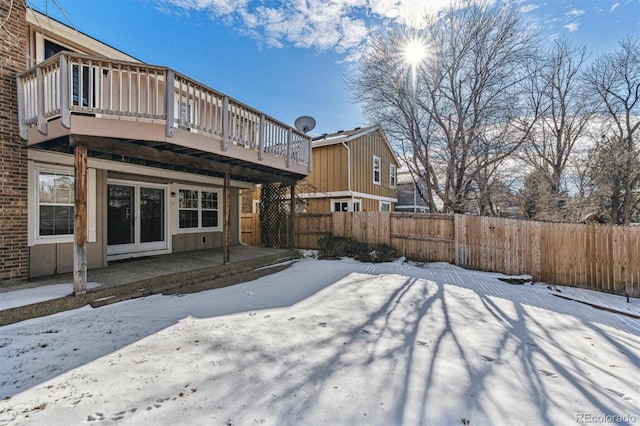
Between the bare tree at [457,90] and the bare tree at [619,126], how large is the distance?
472 centimetres

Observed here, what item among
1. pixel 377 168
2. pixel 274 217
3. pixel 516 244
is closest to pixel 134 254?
pixel 274 217

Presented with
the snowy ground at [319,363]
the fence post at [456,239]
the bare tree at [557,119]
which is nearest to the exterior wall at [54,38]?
the snowy ground at [319,363]

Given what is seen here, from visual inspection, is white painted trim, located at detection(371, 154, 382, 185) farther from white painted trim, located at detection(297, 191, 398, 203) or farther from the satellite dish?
the satellite dish

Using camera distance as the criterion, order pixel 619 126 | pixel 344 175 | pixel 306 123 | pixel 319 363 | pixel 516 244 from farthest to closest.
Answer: pixel 344 175 → pixel 619 126 → pixel 306 123 → pixel 516 244 → pixel 319 363

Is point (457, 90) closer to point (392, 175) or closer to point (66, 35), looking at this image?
point (392, 175)

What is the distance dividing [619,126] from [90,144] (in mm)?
20393

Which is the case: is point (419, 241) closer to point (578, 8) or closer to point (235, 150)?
point (235, 150)

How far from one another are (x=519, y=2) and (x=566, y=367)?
11.4 meters

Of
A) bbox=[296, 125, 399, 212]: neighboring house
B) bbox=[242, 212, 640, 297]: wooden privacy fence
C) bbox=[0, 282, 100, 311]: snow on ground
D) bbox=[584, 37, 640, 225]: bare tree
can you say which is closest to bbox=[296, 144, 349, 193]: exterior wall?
bbox=[296, 125, 399, 212]: neighboring house

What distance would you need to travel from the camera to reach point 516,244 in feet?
25.7

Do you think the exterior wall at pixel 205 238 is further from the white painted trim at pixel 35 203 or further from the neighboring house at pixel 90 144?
the white painted trim at pixel 35 203

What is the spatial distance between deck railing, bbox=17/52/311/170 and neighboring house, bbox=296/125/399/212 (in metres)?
7.35

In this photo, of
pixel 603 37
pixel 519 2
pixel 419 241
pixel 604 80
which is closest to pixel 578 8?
pixel 519 2

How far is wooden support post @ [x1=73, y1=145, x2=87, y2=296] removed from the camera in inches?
174
